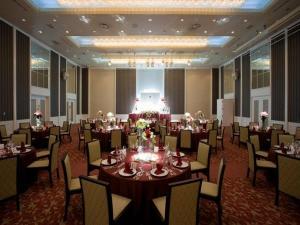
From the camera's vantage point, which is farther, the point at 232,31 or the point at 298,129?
the point at 232,31

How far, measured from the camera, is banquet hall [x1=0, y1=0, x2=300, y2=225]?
2.91 m

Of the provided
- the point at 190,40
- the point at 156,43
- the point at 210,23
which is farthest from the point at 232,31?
the point at 156,43

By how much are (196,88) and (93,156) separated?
44.2ft

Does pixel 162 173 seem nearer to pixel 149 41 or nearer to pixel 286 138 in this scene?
pixel 286 138

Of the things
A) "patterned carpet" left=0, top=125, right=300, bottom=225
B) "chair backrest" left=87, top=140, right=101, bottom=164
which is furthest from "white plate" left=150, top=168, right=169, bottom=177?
"chair backrest" left=87, top=140, right=101, bottom=164

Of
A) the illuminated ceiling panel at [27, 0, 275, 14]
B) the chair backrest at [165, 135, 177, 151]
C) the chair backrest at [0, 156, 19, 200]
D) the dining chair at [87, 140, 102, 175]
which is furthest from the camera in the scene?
the illuminated ceiling panel at [27, 0, 275, 14]

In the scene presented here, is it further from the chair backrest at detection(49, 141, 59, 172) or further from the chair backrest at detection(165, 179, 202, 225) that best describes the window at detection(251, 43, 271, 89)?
Result: the chair backrest at detection(49, 141, 59, 172)

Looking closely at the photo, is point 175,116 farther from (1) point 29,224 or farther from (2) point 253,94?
(1) point 29,224

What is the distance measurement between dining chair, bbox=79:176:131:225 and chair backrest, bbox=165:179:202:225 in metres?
0.59

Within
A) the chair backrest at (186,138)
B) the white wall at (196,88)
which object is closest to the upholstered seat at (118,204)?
the chair backrest at (186,138)

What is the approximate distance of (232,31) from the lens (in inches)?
334

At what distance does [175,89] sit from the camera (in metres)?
16.3

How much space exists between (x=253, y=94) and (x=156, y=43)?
5.99 meters

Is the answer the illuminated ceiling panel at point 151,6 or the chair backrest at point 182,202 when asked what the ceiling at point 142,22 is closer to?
the illuminated ceiling panel at point 151,6
